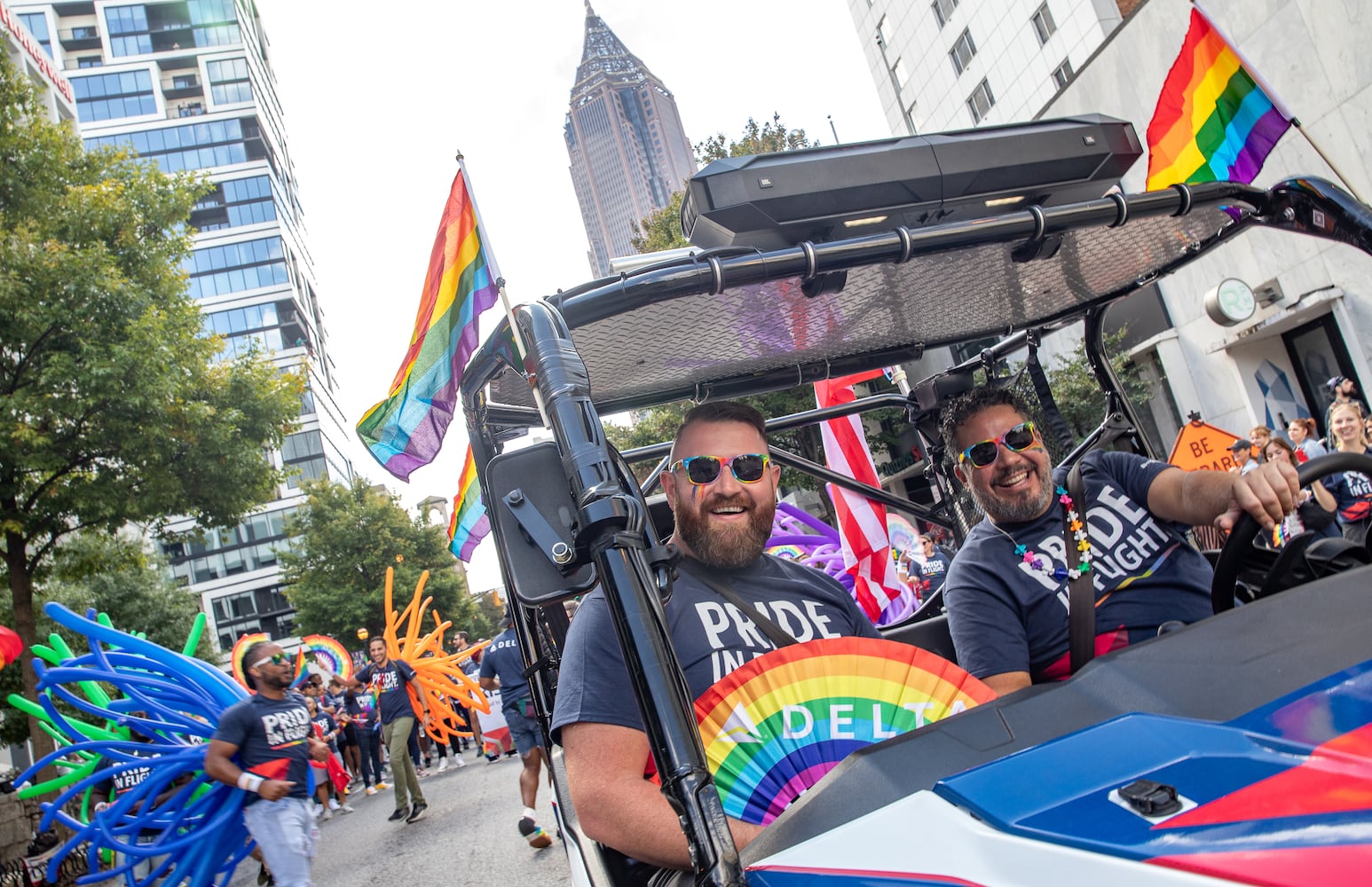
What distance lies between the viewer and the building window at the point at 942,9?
28562 millimetres

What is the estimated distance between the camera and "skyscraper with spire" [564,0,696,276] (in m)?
157

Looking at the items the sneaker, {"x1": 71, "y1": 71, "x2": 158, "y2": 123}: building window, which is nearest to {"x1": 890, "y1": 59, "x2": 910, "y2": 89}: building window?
the sneaker

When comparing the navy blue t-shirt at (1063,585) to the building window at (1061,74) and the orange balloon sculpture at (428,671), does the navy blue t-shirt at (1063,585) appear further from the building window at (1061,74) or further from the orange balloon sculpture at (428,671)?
the building window at (1061,74)

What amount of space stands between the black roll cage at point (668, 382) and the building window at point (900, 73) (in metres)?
32.1

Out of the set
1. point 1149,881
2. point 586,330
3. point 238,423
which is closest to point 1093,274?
point 586,330

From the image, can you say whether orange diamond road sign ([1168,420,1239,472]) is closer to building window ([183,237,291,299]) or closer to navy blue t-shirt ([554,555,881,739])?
navy blue t-shirt ([554,555,881,739])

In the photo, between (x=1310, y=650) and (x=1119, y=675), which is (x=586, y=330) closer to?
(x=1119, y=675)

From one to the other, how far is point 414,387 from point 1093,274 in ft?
7.63

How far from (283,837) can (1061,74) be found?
83.9 feet

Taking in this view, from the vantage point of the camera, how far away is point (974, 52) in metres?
27.8

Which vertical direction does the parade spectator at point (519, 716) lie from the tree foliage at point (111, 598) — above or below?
below

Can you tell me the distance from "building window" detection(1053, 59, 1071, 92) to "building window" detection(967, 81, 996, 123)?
2.93m

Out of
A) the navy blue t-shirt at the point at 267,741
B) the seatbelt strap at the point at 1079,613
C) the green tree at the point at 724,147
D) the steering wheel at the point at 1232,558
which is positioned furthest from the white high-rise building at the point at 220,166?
the steering wheel at the point at 1232,558

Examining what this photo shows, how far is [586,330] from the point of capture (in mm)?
2389
